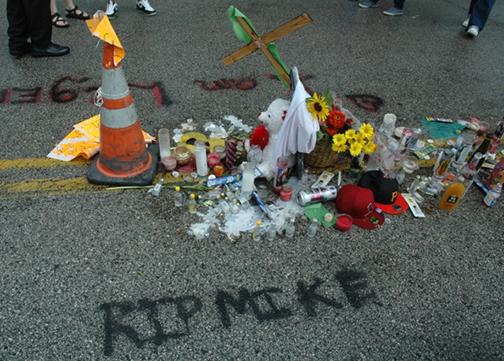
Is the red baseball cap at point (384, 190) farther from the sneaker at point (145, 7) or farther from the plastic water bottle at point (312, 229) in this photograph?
the sneaker at point (145, 7)

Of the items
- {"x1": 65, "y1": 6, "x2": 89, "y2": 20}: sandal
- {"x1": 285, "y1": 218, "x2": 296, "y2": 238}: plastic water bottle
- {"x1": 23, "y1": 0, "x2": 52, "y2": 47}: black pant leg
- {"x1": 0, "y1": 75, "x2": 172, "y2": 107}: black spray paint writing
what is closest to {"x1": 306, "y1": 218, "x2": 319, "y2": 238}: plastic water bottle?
{"x1": 285, "y1": 218, "x2": 296, "y2": 238}: plastic water bottle

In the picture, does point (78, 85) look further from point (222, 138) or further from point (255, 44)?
point (255, 44)

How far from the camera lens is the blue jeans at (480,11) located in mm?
5562

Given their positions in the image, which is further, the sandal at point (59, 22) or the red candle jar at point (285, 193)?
the sandal at point (59, 22)

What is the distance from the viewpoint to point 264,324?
221cm

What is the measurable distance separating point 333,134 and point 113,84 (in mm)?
1621

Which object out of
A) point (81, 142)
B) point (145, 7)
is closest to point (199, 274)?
point (81, 142)

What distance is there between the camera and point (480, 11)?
18.6 ft

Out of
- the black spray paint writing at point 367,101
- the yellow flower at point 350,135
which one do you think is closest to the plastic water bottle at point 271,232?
the yellow flower at point 350,135

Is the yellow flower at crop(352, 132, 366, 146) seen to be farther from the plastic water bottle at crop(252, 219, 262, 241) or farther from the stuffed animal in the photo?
the plastic water bottle at crop(252, 219, 262, 241)

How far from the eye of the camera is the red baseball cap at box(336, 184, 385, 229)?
278 centimetres

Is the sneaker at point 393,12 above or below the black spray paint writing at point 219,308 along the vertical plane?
above

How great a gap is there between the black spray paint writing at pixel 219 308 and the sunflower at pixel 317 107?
109cm

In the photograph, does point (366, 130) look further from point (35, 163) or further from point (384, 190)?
point (35, 163)
